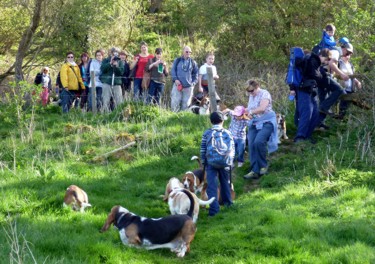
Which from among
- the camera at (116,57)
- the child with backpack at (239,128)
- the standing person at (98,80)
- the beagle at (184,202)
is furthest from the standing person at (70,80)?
the beagle at (184,202)

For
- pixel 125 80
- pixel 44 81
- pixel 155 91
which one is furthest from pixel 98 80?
Result: pixel 44 81

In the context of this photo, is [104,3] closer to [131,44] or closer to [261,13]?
[131,44]

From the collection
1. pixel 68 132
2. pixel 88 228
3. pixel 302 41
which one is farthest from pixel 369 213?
pixel 302 41

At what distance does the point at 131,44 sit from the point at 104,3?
3143 mm

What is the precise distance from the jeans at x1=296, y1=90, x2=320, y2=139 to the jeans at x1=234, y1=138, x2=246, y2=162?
1.70 metres

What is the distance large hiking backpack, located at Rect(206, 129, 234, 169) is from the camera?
33.0ft

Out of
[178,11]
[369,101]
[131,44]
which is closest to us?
[369,101]

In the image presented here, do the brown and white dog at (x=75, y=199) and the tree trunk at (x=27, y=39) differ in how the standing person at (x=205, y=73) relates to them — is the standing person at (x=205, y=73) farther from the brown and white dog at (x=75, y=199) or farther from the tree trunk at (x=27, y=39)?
the brown and white dog at (x=75, y=199)

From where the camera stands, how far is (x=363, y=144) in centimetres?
1284

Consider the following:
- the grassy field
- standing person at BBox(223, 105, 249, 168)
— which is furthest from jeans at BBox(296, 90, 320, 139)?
standing person at BBox(223, 105, 249, 168)

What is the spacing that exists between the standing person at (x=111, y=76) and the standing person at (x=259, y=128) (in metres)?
5.79

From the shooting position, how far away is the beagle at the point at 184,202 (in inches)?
382

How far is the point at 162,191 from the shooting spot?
11.6m

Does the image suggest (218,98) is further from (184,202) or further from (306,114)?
(184,202)
